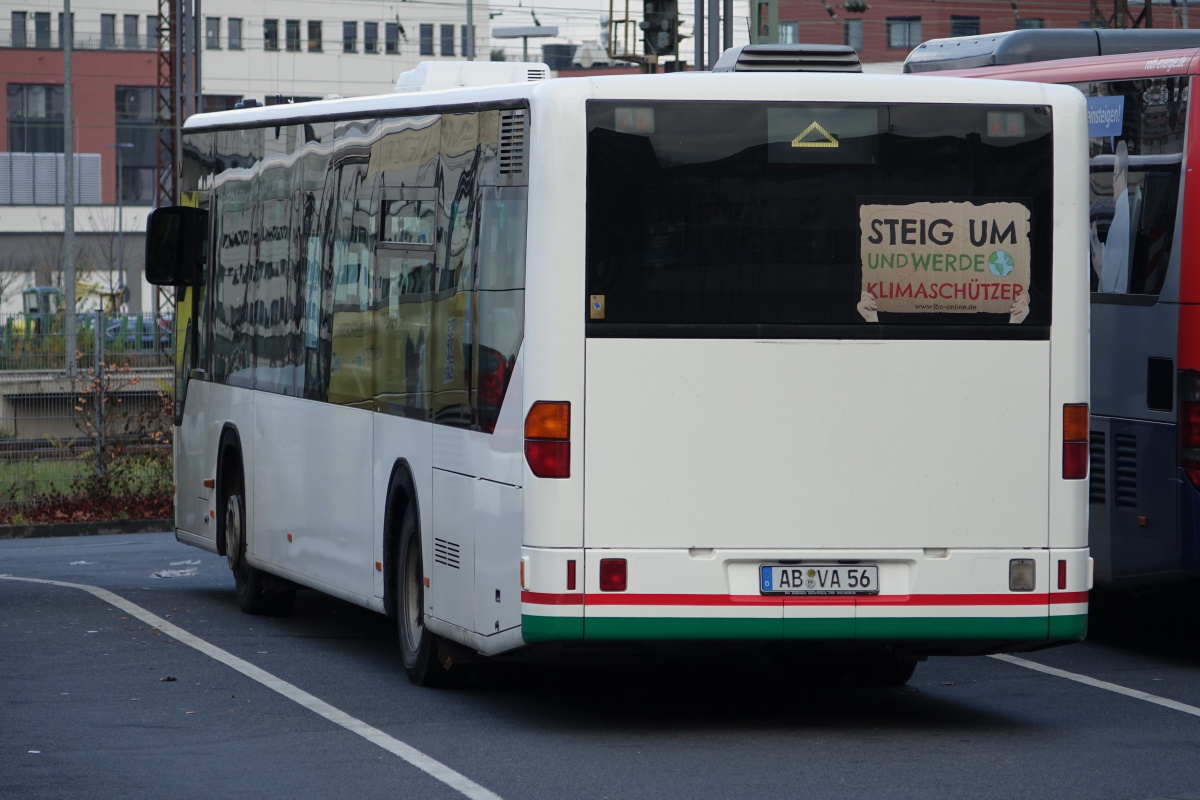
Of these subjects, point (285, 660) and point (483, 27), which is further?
point (483, 27)

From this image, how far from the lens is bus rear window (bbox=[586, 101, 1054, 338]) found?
350 inches

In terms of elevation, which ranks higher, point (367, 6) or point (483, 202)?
point (367, 6)

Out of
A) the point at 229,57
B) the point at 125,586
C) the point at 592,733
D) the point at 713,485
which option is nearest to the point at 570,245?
the point at 713,485

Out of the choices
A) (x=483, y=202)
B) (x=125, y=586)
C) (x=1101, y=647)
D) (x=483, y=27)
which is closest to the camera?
(x=483, y=202)

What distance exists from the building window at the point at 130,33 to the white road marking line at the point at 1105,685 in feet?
273

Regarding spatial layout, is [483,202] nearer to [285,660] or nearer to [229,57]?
[285,660]

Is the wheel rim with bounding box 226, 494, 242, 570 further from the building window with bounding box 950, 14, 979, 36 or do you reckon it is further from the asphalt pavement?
the building window with bounding box 950, 14, 979, 36

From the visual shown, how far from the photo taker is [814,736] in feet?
30.1

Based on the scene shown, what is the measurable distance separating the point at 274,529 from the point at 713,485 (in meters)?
5.03

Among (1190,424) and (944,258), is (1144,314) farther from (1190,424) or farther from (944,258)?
(944,258)

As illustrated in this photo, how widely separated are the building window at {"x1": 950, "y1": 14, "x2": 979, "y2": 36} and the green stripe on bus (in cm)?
8208

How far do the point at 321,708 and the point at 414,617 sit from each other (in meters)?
0.95

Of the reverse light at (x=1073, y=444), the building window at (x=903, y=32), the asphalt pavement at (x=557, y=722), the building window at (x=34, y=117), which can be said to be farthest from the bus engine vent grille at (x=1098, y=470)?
the building window at (x=34, y=117)

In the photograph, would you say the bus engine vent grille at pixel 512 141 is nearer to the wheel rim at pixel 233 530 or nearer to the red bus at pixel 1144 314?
the red bus at pixel 1144 314
